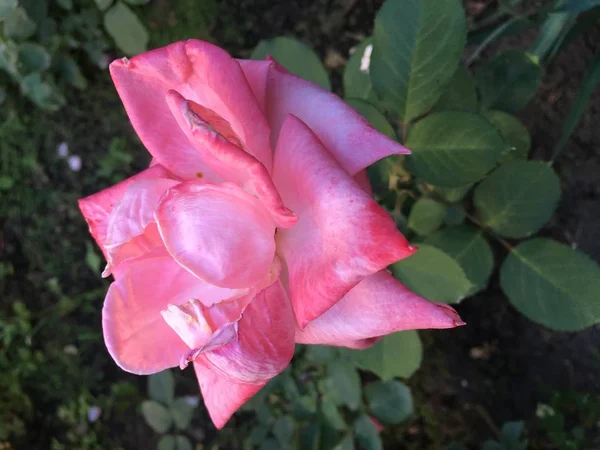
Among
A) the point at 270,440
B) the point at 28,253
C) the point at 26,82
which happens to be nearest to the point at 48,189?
the point at 28,253

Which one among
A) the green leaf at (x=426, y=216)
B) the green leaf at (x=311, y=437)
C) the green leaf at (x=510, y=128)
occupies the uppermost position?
the green leaf at (x=510, y=128)

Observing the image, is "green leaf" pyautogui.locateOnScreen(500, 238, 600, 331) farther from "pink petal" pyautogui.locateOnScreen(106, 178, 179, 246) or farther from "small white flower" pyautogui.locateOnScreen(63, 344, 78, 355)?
"small white flower" pyautogui.locateOnScreen(63, 344, 78, 355)

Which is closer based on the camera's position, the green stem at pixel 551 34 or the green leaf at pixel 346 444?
the green stem at pixel 551 34

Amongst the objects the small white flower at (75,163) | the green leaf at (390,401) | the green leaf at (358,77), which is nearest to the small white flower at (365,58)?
the green leaf at (358,77)

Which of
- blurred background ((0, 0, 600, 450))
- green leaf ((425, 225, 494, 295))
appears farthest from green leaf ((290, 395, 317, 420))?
green leaf ((425, 225, 494, 295))

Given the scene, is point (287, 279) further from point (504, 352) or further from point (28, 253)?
point (28, 253)

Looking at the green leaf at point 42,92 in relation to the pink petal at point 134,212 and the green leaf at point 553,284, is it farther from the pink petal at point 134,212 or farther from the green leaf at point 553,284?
the green leaf at point 553,284

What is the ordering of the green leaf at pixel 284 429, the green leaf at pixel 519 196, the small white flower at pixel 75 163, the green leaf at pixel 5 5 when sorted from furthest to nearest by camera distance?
the small white flower at pixel 75 163
the green leaf at pixel 5 5
the green leaf at pixel 284 429
the green leaf at pixel 519 196
